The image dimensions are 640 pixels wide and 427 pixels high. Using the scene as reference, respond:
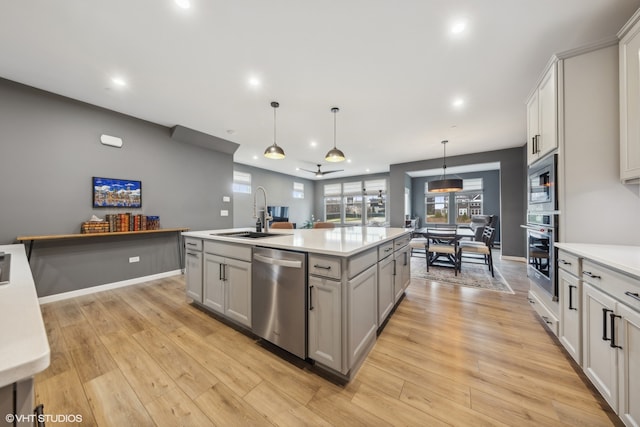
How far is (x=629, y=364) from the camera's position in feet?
3.77

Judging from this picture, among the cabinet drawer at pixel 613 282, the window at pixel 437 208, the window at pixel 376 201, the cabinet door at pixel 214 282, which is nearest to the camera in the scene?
the cabinet drawer at pixel 613 282

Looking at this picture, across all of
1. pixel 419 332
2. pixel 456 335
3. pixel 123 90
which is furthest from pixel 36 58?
pixel 456 335

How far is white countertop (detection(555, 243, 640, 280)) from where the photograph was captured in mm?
1160

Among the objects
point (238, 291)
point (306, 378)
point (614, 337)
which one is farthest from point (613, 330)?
point (238, 291)

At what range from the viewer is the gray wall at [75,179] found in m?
2.79

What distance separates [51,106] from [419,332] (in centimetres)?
529

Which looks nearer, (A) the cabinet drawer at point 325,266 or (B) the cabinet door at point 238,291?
(A) the cabinet drawer at point 325,266

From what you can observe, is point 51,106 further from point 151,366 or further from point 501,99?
point 501,99

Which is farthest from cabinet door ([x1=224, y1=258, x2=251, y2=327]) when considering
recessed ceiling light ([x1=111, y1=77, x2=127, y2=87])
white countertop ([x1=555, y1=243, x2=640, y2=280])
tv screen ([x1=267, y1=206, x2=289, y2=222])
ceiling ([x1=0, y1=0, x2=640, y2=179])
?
tv screen ([x1=267, y1=206, x2=289, y2=222])

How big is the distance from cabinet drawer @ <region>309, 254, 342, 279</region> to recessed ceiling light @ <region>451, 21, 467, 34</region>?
7.31ft

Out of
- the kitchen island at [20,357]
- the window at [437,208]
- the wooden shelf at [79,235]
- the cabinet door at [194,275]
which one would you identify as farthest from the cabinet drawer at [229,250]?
the window at [437,208]

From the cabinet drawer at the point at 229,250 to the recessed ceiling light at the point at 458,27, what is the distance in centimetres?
264

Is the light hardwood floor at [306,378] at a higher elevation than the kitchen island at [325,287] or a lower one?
lower

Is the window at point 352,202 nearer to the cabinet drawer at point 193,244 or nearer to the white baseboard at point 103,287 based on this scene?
the white baseboard at point 103,287
